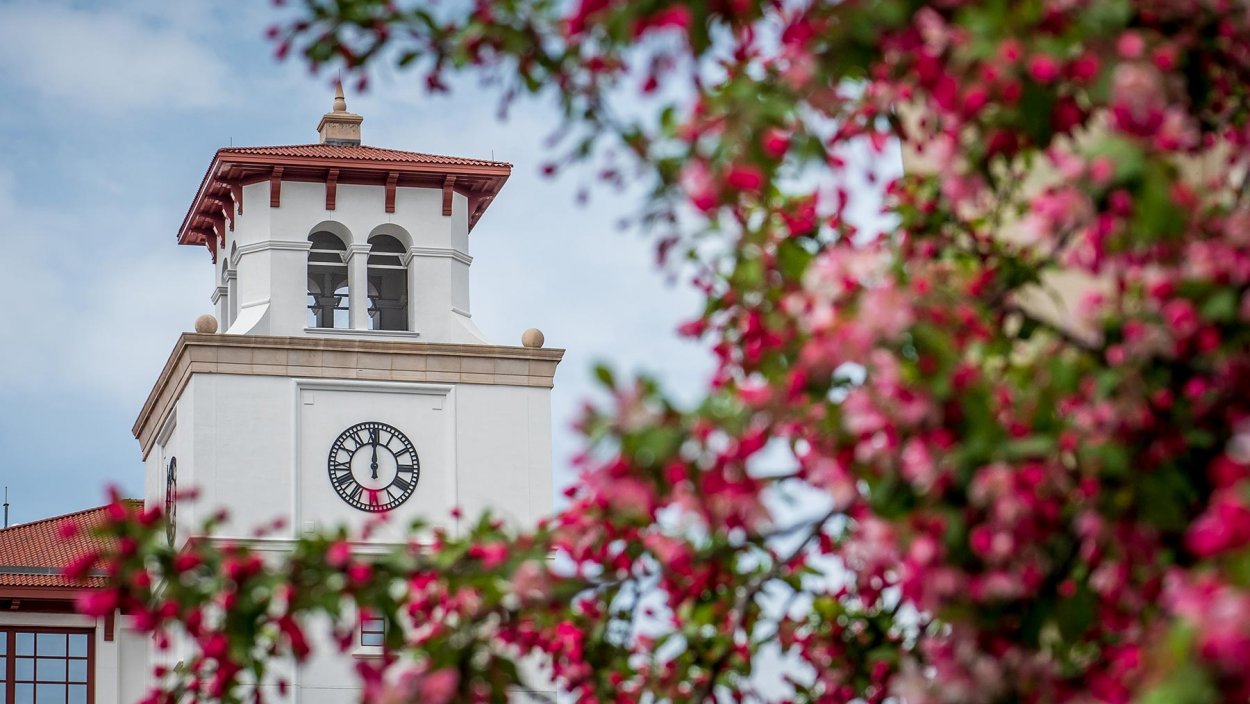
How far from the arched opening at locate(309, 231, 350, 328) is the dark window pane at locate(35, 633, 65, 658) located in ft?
20.9

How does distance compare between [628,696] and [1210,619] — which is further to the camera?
[628,696]

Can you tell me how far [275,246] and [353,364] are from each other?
7.30 ft

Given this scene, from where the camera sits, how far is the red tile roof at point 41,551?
3312 centimetres

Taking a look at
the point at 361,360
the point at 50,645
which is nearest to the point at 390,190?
the point at 361,360

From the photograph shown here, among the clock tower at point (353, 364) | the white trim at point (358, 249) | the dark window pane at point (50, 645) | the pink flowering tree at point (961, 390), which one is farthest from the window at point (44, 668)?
the pink flowering tree at point (961, 390)

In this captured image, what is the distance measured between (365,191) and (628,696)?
93.2 feet

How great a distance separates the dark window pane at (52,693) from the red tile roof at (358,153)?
28.8 ft

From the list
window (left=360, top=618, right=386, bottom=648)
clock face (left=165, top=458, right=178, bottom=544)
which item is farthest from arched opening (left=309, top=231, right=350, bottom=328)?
window (left=360, top=618, right=386, bottom=648)

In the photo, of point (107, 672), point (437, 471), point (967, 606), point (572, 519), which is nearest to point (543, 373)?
point (437, 471)

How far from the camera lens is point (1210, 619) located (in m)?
3.08

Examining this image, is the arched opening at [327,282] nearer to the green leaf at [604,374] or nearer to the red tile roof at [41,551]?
the red tile roof at [41,551]

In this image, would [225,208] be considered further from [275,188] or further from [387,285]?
[387,285]

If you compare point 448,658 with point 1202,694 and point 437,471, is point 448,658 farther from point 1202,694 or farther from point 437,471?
point 437,471

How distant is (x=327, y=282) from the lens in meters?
34.8
